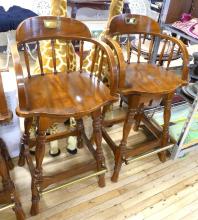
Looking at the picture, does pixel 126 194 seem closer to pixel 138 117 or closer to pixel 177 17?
pixel 138 117

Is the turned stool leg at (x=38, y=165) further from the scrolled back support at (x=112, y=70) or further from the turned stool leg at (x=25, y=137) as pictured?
the scrolled back support at (x=112, y=70)

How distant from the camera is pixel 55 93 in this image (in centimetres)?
108

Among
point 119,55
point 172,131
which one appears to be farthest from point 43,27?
point 172,131

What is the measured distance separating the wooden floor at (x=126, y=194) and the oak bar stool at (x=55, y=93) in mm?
128

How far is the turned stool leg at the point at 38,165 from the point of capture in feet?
3.37

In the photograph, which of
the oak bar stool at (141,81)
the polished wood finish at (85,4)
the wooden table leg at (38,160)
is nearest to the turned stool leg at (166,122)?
the oak bar stool at (141,81)

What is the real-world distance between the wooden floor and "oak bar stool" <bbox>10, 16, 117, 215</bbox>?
13 centimetres

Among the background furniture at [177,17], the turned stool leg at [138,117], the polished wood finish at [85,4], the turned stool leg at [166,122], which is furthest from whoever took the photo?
the polished wood finish at [85,4]

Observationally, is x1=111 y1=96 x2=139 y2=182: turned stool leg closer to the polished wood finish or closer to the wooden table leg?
the wooden table leg

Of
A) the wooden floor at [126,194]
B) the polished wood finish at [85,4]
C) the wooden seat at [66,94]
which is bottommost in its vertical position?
the wooden floor at [126,194]

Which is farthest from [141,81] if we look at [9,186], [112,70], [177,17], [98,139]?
[9,186]

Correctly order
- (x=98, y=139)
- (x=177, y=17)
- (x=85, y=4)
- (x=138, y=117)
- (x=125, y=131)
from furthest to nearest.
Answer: (x=85, y=4) < (x=138, y=117) < (x=177, y=17) < (x=125, y=131) < (x=98, y=139)

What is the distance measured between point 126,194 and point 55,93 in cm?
76

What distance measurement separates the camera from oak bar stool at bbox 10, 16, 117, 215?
0.97m
